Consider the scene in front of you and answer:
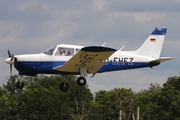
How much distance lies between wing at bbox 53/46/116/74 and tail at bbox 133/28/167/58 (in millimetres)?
3735

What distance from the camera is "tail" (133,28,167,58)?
1718 inches

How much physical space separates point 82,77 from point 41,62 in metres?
2.35

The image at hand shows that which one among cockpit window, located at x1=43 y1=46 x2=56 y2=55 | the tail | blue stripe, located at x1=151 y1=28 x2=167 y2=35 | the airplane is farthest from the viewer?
blue stripe, located at x1=151 y1=28 x2=167 y2=35

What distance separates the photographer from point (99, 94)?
344ft

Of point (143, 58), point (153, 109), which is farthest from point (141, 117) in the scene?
point (143, 58)

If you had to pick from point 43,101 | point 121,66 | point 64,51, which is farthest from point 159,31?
point 43,101

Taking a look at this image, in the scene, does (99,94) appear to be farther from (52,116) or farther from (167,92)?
(167,92)

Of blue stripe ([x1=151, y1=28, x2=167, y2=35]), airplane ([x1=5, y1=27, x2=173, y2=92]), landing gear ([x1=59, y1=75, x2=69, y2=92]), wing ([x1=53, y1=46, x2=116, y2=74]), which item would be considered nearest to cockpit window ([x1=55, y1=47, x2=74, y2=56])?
airplane ([x1=5, y1=27, x2=173, y2=92])

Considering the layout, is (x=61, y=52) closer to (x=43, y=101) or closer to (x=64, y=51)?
(x=64, y=51)

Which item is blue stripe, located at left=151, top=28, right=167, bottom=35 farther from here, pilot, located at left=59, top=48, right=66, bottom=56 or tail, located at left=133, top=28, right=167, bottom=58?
pilot, located at left=59, top=48, right=66, bottom=56

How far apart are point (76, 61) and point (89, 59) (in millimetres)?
692

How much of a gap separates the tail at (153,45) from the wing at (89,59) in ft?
12.3

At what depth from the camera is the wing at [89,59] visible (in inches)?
1499

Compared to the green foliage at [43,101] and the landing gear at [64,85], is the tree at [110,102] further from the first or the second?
the landing gear at [64,85]
